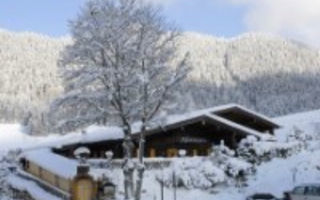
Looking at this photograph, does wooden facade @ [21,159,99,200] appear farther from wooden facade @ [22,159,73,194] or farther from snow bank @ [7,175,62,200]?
snow bank @ [7,175,62,200]

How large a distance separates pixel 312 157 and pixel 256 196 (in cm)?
920

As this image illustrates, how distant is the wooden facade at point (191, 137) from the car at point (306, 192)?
12709 millimetres

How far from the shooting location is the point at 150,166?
43.8 metres

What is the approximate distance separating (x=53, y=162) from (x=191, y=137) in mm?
11002

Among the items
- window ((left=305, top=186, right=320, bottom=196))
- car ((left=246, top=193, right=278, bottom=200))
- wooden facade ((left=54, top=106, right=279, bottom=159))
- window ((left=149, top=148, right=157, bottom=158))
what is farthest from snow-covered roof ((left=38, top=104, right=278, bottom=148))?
window ((left=305, top=186, right=320, bottom=196))

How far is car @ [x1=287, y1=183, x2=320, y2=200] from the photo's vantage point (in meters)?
36.1

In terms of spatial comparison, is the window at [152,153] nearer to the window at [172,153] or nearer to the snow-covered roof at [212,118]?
the window at [172,153]

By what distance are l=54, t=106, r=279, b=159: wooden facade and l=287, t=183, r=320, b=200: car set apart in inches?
500

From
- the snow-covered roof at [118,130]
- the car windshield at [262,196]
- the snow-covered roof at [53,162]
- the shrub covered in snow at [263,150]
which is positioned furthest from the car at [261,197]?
the snow-covered roof at [53,162]

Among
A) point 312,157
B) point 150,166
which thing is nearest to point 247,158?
point 312,157

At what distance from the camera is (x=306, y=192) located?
3656 cm

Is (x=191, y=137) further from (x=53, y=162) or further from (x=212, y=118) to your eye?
(x=53, y=162)

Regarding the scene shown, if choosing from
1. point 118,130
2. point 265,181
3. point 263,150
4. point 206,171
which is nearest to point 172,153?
point 118,130

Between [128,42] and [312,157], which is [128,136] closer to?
[128,42]
